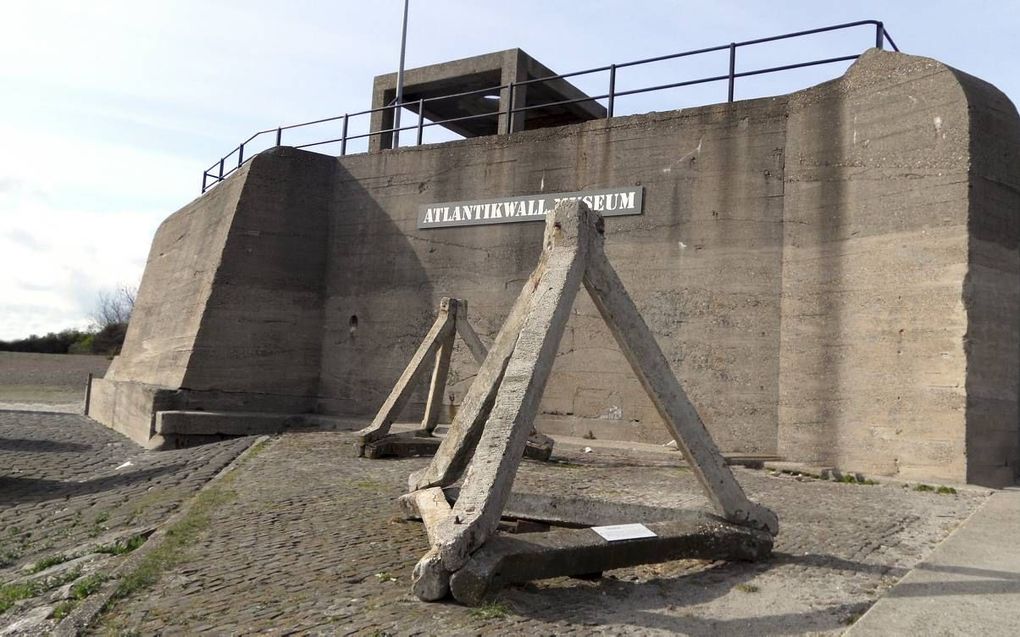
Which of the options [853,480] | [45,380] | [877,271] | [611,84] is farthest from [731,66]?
[45,380]

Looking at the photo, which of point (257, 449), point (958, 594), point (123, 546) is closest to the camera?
point (958, 594)

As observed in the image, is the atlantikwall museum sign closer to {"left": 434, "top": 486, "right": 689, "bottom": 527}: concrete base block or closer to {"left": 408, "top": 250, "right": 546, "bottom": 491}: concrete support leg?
{"left": 408, "top": 250, "right": 546, "bottom": 491}: concrete support leg

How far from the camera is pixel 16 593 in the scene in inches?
186

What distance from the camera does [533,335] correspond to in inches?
167

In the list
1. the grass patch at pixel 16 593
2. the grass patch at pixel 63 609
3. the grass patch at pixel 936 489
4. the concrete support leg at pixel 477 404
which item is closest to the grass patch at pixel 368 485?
the concrete support leg at pixel 477 404

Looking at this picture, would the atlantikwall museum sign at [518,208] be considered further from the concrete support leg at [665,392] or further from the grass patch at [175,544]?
the concrete support leg at [665,392]

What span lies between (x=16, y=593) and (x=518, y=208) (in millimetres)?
8367

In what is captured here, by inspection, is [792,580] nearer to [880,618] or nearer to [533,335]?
[880,618]

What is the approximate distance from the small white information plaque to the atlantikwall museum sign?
21.6 feet

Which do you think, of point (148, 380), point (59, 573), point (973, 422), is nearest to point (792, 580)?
point (59, 573)

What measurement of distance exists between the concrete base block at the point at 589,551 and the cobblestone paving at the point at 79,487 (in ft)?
8.58

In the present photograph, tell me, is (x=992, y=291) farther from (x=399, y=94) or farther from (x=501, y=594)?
(x=399, y=94)

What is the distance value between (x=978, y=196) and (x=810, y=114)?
7.12ft

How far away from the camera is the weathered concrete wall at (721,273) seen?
8469 millimetres
